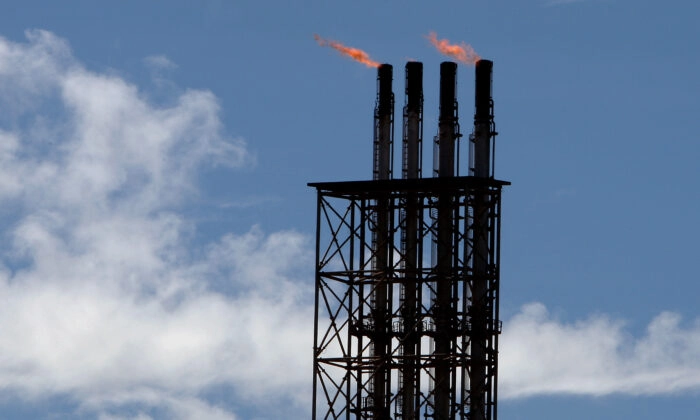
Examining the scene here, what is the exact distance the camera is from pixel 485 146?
107 meters

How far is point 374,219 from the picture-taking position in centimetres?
10925

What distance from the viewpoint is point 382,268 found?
356 ft

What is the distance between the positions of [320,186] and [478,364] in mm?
10118

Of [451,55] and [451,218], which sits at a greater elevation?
[451,55]

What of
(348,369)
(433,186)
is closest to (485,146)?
(433,186)

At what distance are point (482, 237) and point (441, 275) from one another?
7.45 ft

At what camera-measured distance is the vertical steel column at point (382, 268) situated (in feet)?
354

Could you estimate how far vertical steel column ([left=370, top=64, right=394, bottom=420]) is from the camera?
10781cm

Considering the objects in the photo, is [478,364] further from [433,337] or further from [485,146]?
[485,146]

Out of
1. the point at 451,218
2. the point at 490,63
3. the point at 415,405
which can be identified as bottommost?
the point at 415,405

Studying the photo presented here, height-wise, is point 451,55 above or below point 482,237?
above

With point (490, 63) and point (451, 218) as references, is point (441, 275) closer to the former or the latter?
point (451, 218)

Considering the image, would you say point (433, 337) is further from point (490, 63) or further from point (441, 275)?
point (490, 63)

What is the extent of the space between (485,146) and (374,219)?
5.69 m
